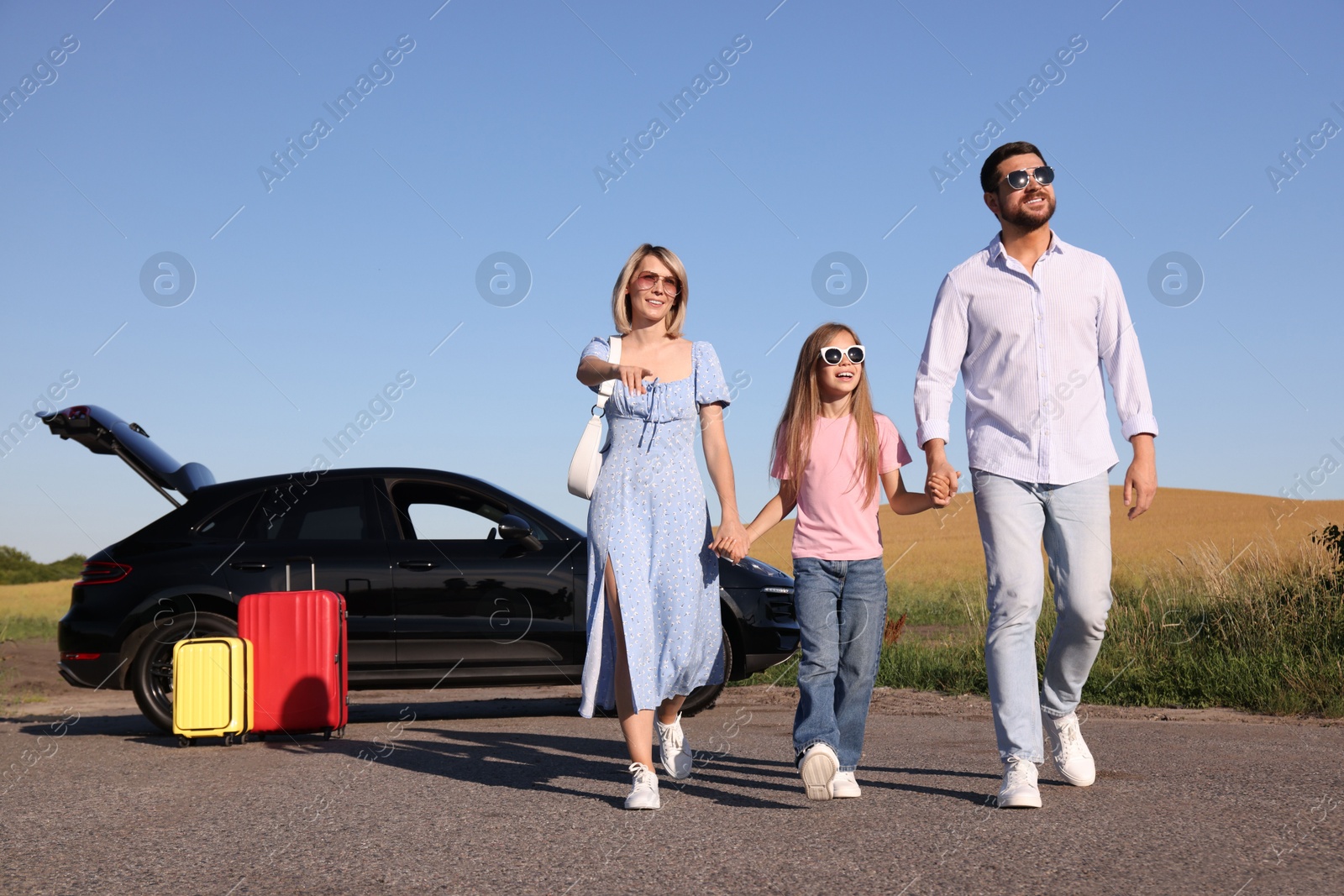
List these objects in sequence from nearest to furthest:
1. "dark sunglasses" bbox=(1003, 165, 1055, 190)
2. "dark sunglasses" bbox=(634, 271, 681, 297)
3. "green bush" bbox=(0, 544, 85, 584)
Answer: "dark sunglasses" bbox=(1003, 165, 1055, 190) < "dark sunglasses" bbox=(634, 271, 681, 297) < "green bush" bbox=(0, 544, 85, 584)

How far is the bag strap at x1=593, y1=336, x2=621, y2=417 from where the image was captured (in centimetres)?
503

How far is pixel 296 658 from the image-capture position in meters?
A: 7.68

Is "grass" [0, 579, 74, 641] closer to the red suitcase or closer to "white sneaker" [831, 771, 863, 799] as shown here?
the red suitcase

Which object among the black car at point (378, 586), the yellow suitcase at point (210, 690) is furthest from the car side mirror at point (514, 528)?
the yellow suitcase at point (210, 690)

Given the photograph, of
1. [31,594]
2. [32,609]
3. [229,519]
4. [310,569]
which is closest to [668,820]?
[310,569]

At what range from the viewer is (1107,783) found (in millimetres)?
5020

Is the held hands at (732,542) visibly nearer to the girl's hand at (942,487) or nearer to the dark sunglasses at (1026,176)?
the girl's hand at (942,487)

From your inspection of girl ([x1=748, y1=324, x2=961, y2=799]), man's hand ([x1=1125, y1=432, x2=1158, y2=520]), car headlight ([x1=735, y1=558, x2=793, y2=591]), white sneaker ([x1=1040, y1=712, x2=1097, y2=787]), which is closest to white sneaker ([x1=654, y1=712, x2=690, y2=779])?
girl ([x1=748, y1=324, x2=961, y2=799])

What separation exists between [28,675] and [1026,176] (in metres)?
15.7

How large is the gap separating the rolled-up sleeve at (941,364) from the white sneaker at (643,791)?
1663mm

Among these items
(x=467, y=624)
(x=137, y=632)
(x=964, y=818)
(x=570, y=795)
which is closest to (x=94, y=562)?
(x=137, y=632)

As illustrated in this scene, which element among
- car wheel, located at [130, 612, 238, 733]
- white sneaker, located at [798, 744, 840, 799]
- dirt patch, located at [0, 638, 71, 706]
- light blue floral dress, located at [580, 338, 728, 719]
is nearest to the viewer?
white sneaker, located at [798, 744, 840, 799]

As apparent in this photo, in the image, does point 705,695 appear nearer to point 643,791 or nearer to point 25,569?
point 643,791

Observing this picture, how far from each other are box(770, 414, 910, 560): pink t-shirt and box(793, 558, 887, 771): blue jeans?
0.18 feet
